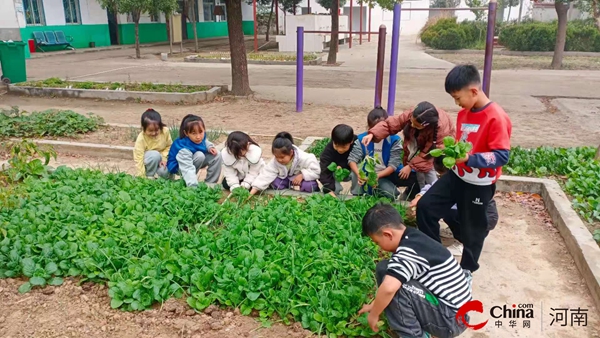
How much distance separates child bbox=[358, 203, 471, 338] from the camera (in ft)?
7.93

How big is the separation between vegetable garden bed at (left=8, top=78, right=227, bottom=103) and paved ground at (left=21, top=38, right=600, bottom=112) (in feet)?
4.49

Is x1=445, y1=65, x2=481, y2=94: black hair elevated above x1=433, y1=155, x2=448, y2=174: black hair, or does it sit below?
above

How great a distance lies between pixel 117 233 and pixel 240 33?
739 cm

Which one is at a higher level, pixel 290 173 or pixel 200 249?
pixel 290 173

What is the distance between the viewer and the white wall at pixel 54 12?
72.5ft

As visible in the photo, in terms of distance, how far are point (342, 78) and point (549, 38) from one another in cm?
1270

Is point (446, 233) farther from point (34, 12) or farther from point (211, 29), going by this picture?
point (211, 29)

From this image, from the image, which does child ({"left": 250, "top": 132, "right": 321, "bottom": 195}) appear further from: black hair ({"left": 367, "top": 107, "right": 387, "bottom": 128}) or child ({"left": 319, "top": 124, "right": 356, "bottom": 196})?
black hair ({"left": 367, "top": 107, "right": 387, "bottom": 128})

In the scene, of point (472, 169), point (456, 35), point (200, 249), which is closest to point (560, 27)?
point (456, 35)

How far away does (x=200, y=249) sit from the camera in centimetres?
334

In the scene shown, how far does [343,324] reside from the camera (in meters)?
2.66

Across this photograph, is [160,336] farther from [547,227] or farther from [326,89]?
[326,89]

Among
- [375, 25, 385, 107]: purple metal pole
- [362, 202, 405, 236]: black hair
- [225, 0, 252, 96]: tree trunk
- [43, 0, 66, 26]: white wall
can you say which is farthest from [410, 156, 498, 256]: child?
[43, 0, 66, 26]: white wall

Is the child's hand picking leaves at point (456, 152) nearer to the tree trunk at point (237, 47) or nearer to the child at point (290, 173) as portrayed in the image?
the child at point (290, 173)
